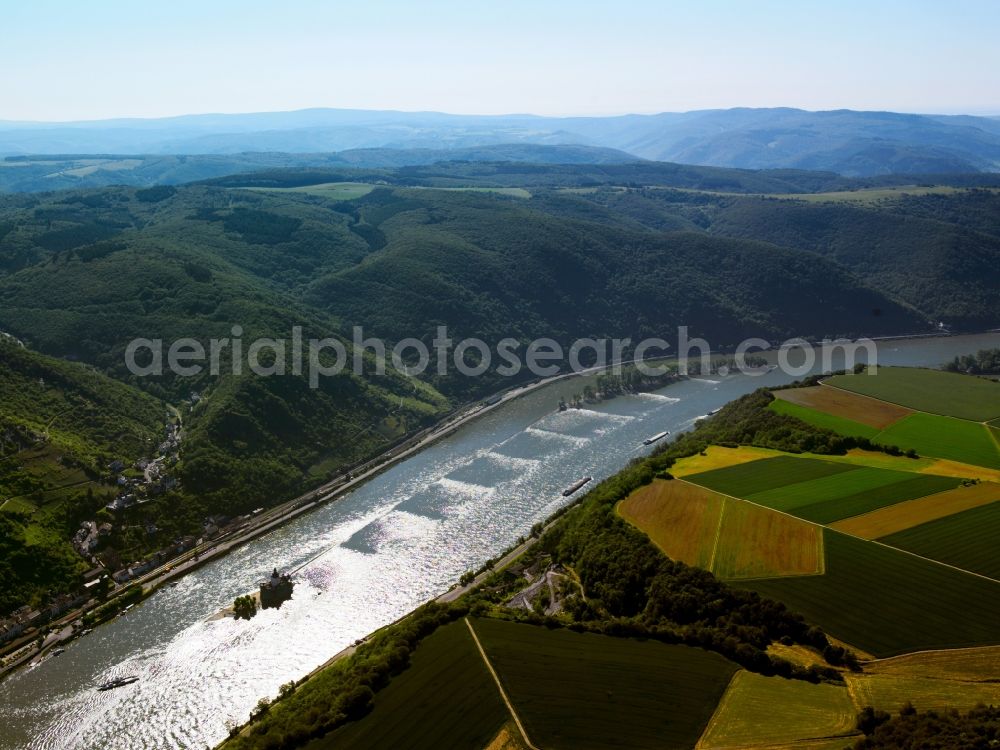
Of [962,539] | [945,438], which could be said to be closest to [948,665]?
[962,539]

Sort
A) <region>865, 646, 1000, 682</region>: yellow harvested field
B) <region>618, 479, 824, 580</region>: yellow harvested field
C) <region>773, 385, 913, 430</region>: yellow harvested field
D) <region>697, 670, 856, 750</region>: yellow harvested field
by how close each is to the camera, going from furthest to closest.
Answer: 1. <region>773, 385, 913, 430</region>: yellow harvested field
2. <region>618, 479, 824, 580</region>: yellow harvested field
3. <region>865, 646, 1000, 682</region>: yellow harvested field
4. <region>697, 670, 856, 750</region>: yellow harvested field

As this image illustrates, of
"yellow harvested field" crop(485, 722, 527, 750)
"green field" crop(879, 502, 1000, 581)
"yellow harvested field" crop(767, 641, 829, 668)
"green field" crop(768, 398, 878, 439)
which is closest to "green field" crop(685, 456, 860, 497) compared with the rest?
"green field" crop(768, 398, 878, 439)

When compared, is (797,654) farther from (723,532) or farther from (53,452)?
(53,452)

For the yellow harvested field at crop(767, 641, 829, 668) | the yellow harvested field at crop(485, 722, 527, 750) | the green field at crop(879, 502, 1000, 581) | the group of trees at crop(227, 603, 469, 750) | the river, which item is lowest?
the river

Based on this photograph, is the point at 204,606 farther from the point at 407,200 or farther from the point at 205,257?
the point at 407,200

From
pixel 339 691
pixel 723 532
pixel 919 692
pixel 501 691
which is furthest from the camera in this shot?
pixel 723 532

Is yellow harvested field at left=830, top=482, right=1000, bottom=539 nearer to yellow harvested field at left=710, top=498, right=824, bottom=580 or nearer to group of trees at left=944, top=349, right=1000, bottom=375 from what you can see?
yellow harvested field at left=710, top=498, right=824, bottom=580
